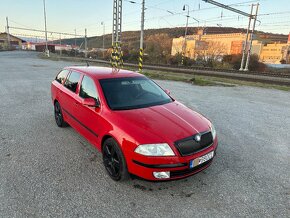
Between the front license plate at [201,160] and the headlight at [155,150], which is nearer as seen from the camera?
the headlight at [155,150]

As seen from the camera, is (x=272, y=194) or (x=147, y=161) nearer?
(x=147, y=161)

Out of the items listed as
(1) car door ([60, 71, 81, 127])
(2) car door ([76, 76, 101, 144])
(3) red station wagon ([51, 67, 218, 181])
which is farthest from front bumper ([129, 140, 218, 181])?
(1) car door ([60, 71, 81, 127])

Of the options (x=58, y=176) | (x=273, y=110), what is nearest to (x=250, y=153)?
(x=58, y=176)

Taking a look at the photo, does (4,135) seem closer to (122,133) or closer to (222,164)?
(122,133)

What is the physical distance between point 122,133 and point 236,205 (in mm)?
1723

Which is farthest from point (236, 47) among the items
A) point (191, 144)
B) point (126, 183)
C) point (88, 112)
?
point (126, 183)

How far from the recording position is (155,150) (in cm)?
282

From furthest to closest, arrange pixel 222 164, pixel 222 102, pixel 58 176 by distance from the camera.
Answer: pixel 222 102 < pixel 222 164 < pixel 58 176

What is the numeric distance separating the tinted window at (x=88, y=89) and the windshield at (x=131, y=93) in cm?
17

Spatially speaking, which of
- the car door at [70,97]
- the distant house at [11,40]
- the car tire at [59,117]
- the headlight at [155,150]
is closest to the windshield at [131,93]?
the car door at [70,97]

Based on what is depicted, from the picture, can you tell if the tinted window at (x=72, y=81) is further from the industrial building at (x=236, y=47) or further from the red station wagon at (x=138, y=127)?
the industrial building at (x=236, y=47)

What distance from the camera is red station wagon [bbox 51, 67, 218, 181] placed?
2842 millimetres

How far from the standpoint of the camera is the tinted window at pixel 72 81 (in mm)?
4568

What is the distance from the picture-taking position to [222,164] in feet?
12.6
